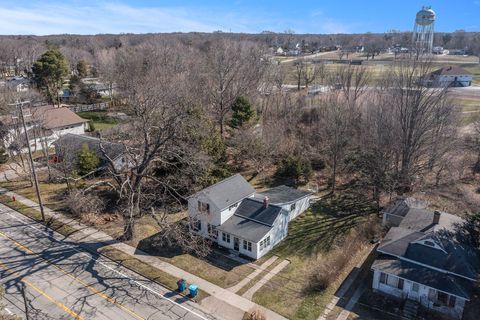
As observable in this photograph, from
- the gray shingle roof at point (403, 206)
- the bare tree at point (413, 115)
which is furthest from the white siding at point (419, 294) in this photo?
the bare tree at point (413, 115)

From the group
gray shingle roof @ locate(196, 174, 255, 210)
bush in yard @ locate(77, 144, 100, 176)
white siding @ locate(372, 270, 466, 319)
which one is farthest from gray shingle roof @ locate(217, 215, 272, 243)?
bush in yard @ locate(77, 144, 100, 176)

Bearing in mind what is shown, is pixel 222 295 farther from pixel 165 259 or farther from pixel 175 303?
pixel 165 259

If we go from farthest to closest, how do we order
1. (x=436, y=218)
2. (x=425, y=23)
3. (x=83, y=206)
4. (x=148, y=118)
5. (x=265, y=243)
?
(x=425, y=23) → (x=83, y=206) → (x=148, y=118) → (x=265, y=243) → (x=436, y=218)

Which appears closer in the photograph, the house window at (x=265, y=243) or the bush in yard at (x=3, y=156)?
the house window at (x=265, y=243)

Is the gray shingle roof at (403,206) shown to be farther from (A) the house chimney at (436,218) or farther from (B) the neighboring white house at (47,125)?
(B) the neighboring white house at (47,125)

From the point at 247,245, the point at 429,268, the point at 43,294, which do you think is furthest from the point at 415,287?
the point at 43,294

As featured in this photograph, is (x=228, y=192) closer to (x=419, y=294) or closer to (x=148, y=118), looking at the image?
(x=148, y=118)
